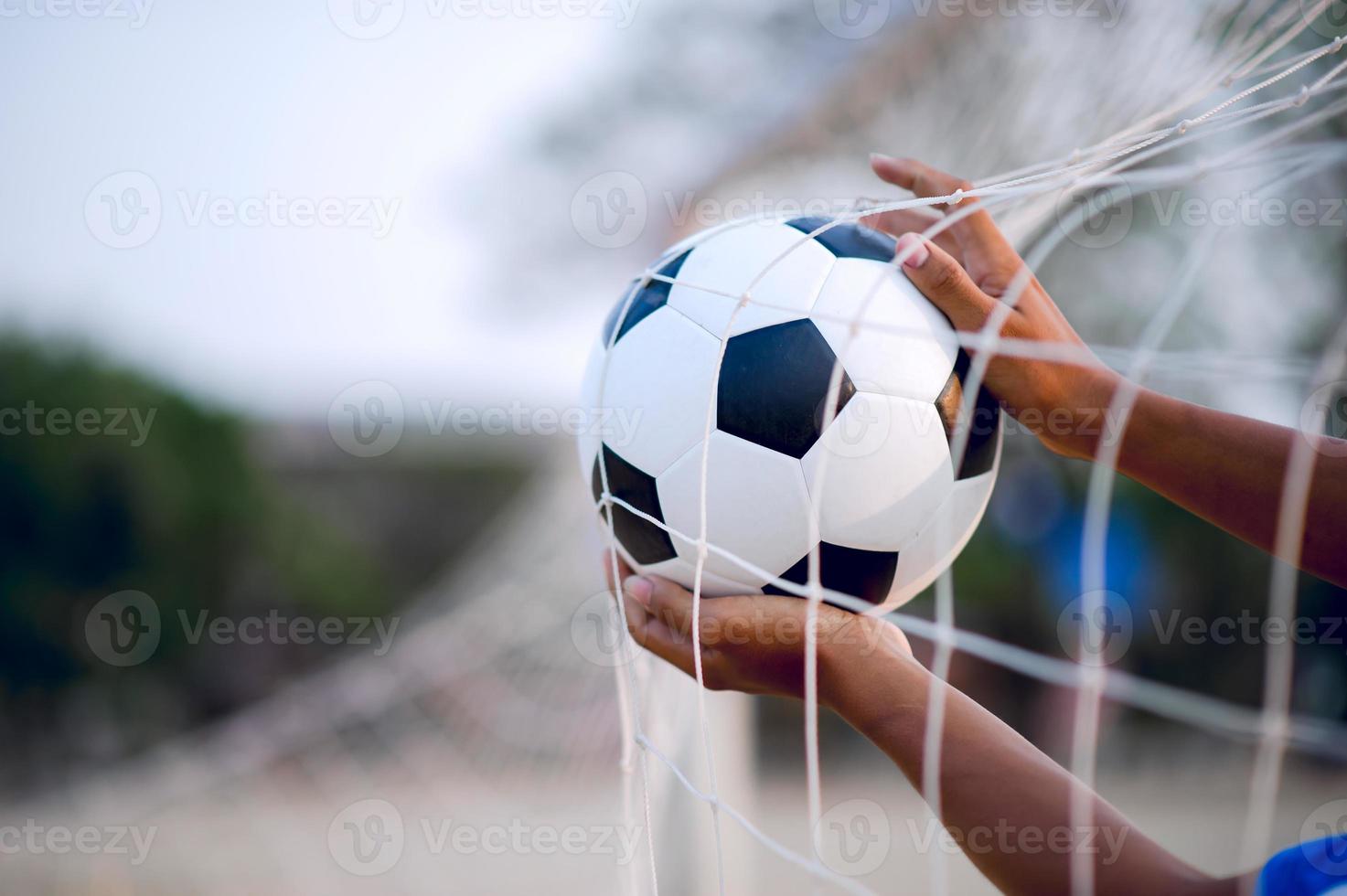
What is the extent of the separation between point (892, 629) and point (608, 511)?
0.50 meters

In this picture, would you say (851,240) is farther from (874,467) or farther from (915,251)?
(874,467)

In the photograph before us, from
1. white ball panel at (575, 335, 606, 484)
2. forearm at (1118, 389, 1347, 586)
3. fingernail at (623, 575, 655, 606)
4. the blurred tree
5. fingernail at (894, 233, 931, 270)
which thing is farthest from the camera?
the blurred tree

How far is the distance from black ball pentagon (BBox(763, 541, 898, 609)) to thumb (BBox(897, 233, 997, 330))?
35 centimetres

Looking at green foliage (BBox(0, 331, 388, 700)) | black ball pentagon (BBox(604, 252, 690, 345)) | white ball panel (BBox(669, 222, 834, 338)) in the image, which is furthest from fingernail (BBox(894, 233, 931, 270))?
green foliage (BBox(0, 331, 388, 700))

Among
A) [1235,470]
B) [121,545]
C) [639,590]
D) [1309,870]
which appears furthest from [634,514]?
[121,545]

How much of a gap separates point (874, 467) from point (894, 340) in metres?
0.19

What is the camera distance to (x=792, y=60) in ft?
17.1

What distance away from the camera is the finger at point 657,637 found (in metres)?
1.42

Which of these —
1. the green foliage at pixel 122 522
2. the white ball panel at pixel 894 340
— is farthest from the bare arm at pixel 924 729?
the green foliage at pixel 122 522

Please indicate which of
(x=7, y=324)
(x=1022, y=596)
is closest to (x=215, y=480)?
(x=7, y=324)

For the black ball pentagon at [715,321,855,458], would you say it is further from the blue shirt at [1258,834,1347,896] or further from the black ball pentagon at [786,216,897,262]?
the blue shirt at [1258,834,1347,896]

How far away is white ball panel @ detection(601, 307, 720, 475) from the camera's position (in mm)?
1427

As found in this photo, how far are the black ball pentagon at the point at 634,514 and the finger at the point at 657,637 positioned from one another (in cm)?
8

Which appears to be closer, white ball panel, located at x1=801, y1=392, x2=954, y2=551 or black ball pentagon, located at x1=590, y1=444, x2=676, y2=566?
white ball panel, located at x1=801, y1=392, x2=954, y2=551
